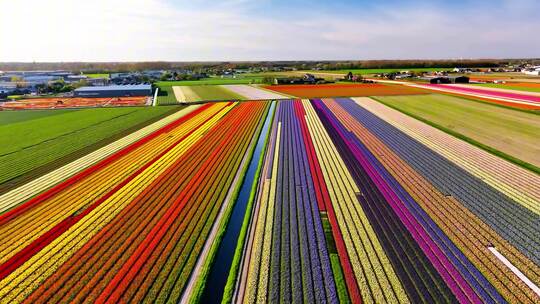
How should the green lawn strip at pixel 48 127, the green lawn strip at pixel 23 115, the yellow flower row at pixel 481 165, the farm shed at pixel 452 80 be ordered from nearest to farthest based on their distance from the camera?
1. the yellow flower row at pixel 481 165
2. the green lawn strip at pixel 48 127
3. the green lawn strip at pixel 23 115
4. the farm shed at pixel 452 80

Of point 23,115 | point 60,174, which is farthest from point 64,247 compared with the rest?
point 23,115

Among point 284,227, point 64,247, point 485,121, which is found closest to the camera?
point 64,247

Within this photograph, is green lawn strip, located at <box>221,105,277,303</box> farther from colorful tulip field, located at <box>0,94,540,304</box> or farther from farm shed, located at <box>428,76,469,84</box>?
farm shed, located at <box>428,76,469,84</box>

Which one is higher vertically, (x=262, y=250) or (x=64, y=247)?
(x=262, y=250)

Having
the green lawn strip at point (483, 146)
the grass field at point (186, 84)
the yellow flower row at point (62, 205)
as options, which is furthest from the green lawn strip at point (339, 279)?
the grass field at point (186, 84)

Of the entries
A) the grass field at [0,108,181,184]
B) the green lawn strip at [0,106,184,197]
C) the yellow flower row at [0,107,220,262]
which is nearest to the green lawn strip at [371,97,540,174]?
the yellow flower row at [0,107,220,262]

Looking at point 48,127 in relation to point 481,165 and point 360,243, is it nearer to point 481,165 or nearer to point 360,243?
point 360,243

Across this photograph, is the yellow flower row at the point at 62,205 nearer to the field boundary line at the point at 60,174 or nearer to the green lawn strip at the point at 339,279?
the field boundary line at the point at 60,174
